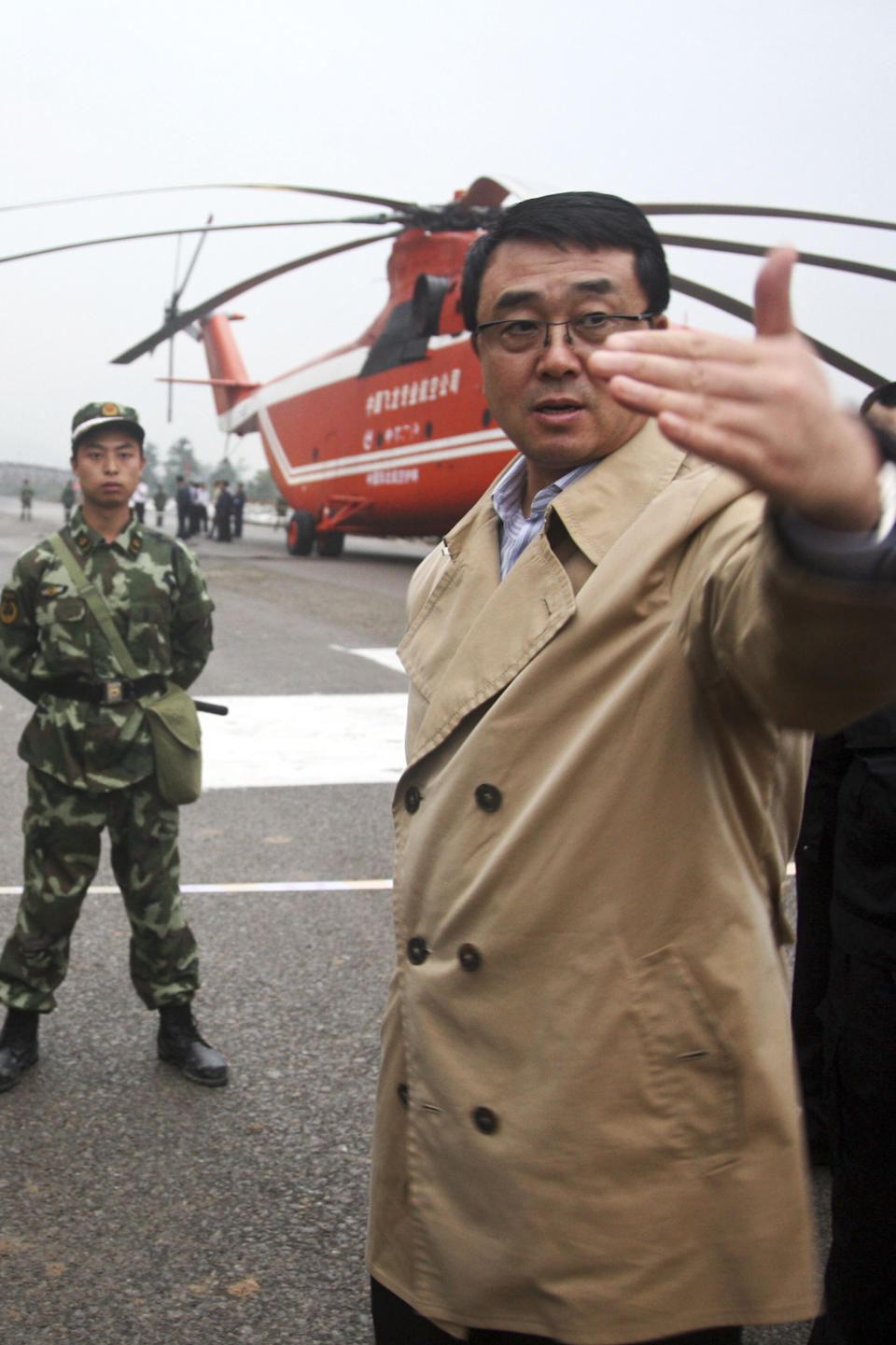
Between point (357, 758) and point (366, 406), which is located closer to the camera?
point (357, 758)

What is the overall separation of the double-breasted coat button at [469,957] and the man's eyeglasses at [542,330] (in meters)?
0.81

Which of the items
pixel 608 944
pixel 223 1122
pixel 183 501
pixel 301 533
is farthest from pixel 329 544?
pixel 608 944

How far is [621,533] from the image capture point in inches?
61.2

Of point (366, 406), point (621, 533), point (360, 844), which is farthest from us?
point (366, 406)

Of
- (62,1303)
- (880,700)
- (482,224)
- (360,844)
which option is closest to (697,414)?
(880,700)

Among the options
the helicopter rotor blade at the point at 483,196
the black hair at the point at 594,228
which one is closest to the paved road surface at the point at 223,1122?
the black hair at the point at 594,228

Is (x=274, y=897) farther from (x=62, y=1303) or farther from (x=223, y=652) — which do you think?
(x=223, y=652)

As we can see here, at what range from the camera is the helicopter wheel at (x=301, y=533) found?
2486 centimetres

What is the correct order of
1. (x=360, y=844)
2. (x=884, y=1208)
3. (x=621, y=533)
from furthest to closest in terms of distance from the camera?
(x=360, y=844), (x=884, y=1208), (x=621, y=533)

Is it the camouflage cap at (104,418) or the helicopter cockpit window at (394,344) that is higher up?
the helicopter cockpit window at (394,344)

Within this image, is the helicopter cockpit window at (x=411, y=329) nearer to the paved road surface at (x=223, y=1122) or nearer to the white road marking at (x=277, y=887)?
the paved road surface at (x=223, y=1122)

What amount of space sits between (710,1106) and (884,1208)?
103cm

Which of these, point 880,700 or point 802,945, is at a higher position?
point 880,700

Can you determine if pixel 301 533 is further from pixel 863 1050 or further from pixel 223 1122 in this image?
pixel 863 1050
